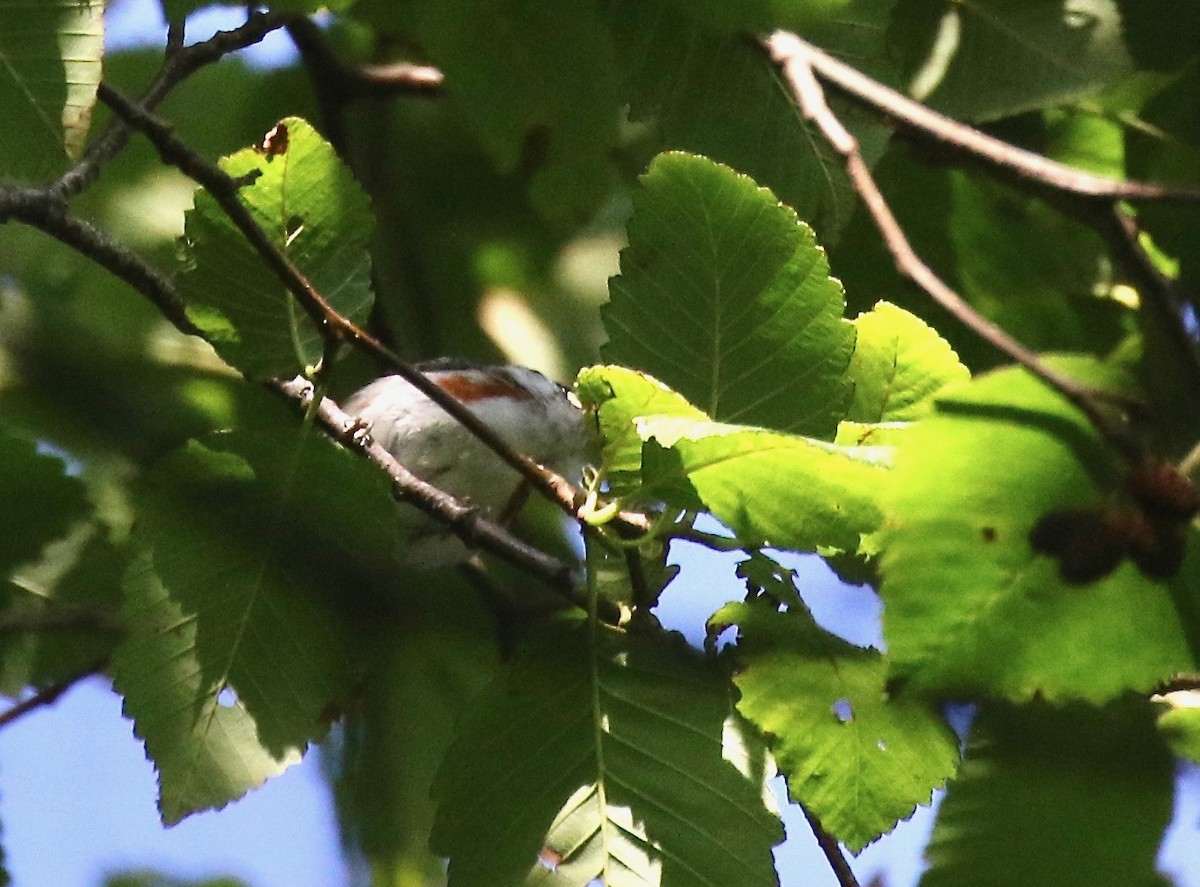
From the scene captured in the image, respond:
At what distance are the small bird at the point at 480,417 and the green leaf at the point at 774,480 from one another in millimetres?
717

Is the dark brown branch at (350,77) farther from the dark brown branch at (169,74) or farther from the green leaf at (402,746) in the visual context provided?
the green leaf at (402,746)

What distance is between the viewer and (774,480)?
2.69 feet

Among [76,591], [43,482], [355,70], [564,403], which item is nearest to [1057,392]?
[43,482]

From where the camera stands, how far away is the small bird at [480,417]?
5.35 feet

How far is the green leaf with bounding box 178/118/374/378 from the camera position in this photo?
0.96m

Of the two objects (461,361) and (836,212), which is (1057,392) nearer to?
(836,212)

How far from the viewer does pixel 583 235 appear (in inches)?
72.5

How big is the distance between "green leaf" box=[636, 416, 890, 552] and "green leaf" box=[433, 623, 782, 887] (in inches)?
5.9

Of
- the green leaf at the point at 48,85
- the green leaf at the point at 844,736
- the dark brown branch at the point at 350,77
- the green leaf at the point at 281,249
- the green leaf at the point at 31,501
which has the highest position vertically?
the dark brown branch at the point at 350,77

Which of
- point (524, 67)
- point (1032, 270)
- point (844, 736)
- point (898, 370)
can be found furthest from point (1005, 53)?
point (844, 736)

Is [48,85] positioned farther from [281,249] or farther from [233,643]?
[233,643]

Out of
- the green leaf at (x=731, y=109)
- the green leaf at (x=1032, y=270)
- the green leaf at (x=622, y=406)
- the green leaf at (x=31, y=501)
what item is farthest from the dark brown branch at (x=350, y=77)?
the green leaf at (x=622, y=406)

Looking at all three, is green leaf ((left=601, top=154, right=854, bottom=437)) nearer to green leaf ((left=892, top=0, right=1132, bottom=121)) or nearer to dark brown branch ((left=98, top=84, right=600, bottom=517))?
dark brown branch ((left=98, top=84, right=600, bottom=517))

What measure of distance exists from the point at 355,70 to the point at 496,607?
1.02 metres
